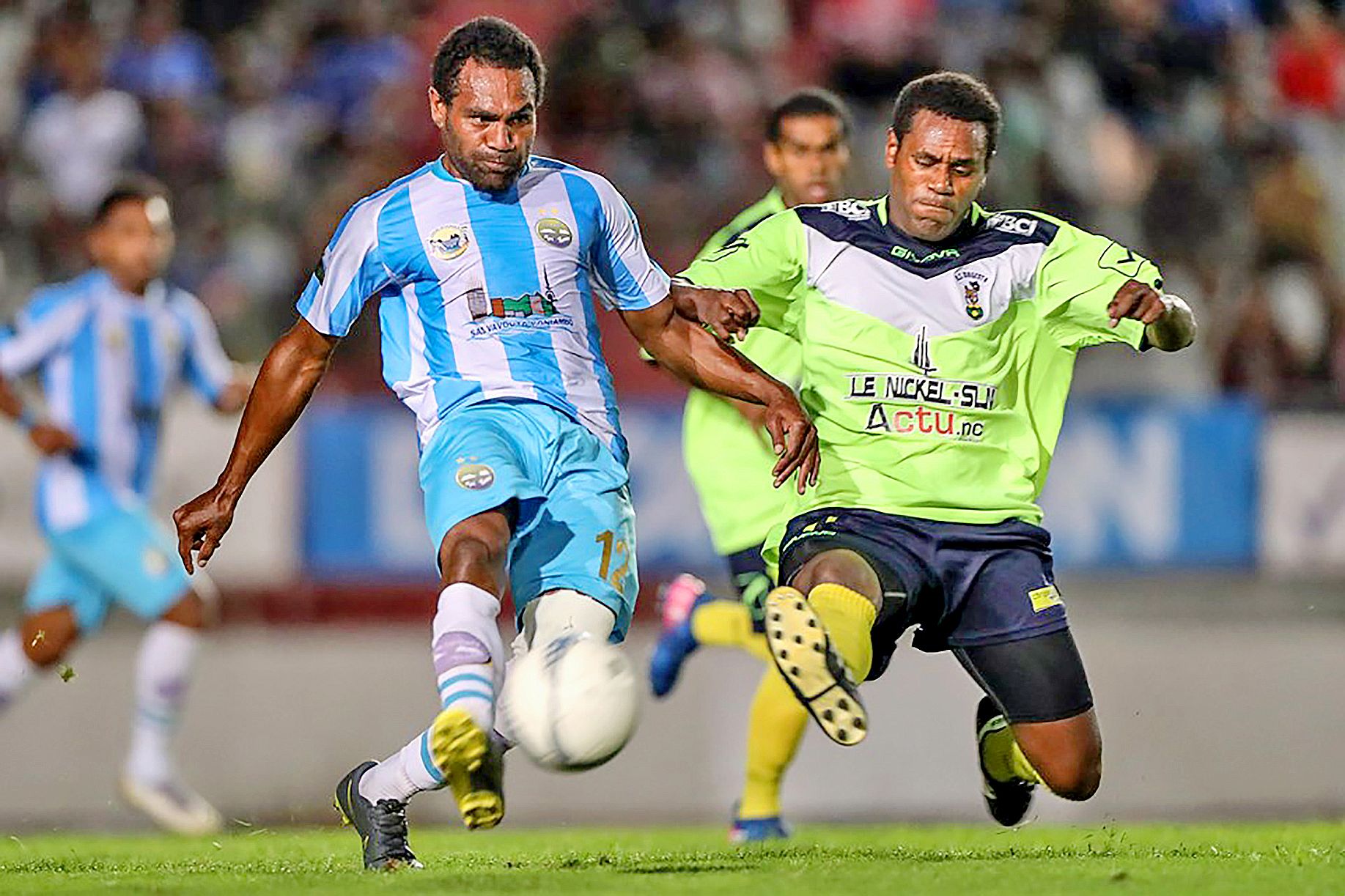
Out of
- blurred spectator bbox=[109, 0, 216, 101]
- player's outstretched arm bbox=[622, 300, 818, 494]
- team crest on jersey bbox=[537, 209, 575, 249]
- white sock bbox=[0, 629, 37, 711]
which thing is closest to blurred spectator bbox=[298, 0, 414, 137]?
blurred spectator bbox=[109, 0, 216, 101]

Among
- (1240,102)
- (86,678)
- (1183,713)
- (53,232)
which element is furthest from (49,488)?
(1240,102)

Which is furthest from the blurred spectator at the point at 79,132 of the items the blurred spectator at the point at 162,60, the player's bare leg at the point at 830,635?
the player's bare leg at the point at 830,635

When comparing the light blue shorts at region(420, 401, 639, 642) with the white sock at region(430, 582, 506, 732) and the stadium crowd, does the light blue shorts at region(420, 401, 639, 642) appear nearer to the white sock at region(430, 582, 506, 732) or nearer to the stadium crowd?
the white sock at region(430, 582, 506, 732)

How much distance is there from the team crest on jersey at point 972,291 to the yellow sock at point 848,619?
0.89 m

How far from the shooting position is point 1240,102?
1456 cm

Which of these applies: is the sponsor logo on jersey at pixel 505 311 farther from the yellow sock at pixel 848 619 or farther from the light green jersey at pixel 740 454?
the light green jersey at pixel 740 454

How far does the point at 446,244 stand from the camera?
19.3ft

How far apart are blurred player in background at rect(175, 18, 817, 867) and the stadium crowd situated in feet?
20.1

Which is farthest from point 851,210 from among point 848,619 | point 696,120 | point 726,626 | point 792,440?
point 696,120

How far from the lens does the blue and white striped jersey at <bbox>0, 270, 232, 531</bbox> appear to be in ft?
32.7

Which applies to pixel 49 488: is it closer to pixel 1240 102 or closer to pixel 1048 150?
pixel 1048 150

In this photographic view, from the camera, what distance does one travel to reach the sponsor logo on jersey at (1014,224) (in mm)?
6320

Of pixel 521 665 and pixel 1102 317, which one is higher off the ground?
pixel 1102 317

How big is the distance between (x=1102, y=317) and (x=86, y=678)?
6.39m
